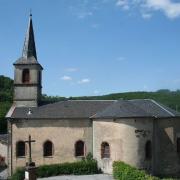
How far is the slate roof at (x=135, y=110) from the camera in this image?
36719 millimetres

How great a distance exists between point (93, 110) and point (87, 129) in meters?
2.18

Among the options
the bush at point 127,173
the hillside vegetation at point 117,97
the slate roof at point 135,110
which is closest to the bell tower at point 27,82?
the slate roof at point 135,110

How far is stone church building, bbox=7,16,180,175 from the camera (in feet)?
120

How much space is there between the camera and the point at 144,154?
121ft

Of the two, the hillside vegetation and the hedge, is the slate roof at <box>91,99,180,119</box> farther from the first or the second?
the hillside vegetation

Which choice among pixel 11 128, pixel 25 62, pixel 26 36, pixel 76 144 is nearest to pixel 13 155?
pixel 11 128

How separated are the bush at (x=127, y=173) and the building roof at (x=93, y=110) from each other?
205 inches

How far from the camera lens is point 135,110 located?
37344 mm

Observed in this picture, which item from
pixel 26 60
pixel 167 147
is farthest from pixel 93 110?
pixel 26 60

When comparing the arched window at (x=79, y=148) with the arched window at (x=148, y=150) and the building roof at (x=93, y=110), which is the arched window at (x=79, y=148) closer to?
the building roof at (x=93, y=110)

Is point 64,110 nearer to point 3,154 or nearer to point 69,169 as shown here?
point 69,169

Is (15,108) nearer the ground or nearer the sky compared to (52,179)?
nearer the sky

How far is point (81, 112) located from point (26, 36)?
35.7 feet

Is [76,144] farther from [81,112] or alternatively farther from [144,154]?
[144,154]
